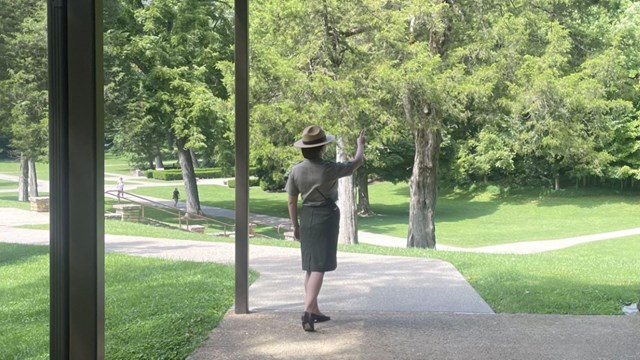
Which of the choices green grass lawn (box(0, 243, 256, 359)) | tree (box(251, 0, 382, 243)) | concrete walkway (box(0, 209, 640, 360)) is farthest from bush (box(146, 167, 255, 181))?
concrete walkway (box(0, 209, 640, 360))

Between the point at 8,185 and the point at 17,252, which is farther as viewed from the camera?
the point at 8,185

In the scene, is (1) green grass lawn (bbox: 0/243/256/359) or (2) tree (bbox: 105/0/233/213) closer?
(1) green grass lawn (bbox: 0/243/256/359)

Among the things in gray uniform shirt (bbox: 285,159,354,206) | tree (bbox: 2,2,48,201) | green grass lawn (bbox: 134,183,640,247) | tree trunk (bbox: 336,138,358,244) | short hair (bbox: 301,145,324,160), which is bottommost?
green grass lawn (bbox: 134,183,640,247)

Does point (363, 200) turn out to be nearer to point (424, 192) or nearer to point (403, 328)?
point (424, 192)

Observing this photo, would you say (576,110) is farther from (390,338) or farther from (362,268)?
(390,338)

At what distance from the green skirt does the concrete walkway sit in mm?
512

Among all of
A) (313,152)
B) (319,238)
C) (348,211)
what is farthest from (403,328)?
(348,211)

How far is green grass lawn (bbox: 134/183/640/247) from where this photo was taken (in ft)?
82.2

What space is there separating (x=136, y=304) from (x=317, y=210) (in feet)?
8.95

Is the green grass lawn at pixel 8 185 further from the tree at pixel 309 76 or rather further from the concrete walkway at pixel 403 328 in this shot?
the concrete walkway at pixel 403 328

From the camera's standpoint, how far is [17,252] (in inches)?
396

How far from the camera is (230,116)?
19.2 meters

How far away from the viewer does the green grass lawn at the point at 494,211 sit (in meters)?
25.1

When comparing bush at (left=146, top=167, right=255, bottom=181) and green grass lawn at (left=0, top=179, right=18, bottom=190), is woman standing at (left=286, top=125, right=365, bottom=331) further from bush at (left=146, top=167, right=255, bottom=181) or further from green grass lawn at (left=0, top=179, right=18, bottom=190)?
bush at (left=146, top=167, right=255, bottom=181)
